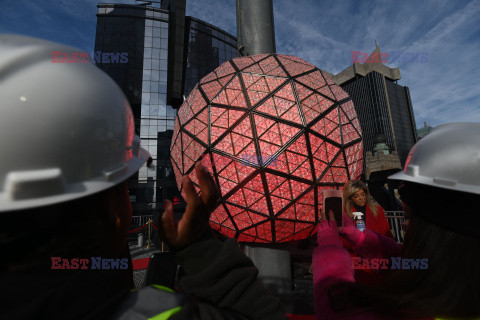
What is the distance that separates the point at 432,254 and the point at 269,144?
1.07m

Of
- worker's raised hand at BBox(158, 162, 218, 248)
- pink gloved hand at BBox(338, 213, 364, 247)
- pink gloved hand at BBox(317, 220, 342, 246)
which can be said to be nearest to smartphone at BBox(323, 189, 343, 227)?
pink gloved hand at BBox(317, 220, 342, 246)

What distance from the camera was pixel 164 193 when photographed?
28828 mm

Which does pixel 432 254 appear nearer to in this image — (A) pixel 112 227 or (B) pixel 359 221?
(A) pixel 112 227

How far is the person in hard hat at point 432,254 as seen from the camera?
0.93 meters

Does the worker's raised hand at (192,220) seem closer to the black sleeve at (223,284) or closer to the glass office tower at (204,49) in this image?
the black sleeve at (223,284)

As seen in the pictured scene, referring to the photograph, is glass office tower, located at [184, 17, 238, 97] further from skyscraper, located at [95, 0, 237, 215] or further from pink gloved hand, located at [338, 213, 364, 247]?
pink gloved hand, located at [338, 213, 364, 247]

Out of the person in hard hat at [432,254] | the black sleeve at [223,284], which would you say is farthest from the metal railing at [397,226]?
the black sleeve at [223,284]

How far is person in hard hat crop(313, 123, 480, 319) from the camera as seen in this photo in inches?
36.4

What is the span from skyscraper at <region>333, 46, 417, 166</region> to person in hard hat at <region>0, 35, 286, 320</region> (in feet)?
275

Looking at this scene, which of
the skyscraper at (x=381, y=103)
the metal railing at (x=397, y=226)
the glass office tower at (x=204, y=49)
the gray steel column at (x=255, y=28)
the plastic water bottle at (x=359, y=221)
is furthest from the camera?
the skyscraper at (x=381, y=103)

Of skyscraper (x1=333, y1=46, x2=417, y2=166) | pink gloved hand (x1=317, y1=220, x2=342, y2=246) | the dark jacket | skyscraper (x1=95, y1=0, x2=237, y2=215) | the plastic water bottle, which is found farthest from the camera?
skyscraper (x1=333, y1=46, x2=417, y2=166)

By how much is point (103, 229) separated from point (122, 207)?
141 millimetres

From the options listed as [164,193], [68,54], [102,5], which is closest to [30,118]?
[68,54]

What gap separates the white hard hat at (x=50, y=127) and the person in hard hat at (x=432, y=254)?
1111 mm
